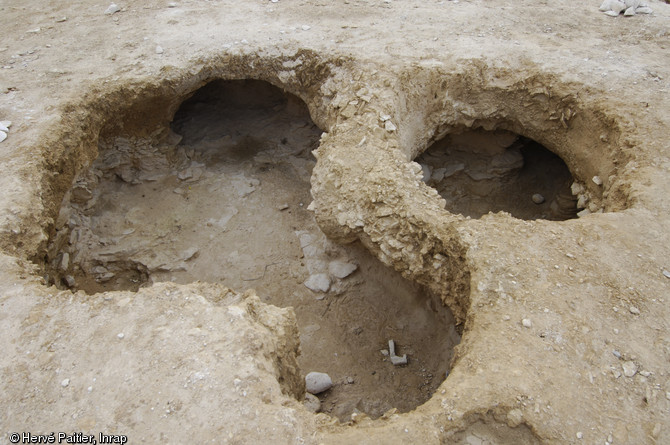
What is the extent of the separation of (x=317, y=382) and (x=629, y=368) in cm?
264

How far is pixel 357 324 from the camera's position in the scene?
5379 millimetres

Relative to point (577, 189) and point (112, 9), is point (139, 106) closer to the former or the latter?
point (112, 9)

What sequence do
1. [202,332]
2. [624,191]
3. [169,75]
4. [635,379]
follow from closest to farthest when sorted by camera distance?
[635,379] → [202,332] → [624,191] → [169,75]

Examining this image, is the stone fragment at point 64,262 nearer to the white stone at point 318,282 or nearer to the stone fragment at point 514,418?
the white stone at point 318,282

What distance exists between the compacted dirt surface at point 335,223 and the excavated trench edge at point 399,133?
0.09ft

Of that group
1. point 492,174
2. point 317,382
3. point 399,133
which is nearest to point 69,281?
point 317,382

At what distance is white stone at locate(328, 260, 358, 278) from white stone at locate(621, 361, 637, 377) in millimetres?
3082

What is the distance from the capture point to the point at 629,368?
302 centimetres

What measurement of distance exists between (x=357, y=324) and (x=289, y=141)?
10.7 ft

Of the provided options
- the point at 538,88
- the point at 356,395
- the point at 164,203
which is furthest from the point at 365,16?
the point at 356,395

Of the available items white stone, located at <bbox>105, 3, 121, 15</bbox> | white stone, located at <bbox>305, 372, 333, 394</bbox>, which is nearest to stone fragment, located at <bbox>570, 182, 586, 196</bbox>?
white stone, located at <bbox>305, 372, 333, 394</bbox>

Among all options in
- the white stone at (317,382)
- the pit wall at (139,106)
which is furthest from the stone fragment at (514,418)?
the pit wall at (139,106)

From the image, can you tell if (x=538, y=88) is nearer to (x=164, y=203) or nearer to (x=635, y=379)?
(x=635, y=379)

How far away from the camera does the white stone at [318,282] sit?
5730 millimetres
